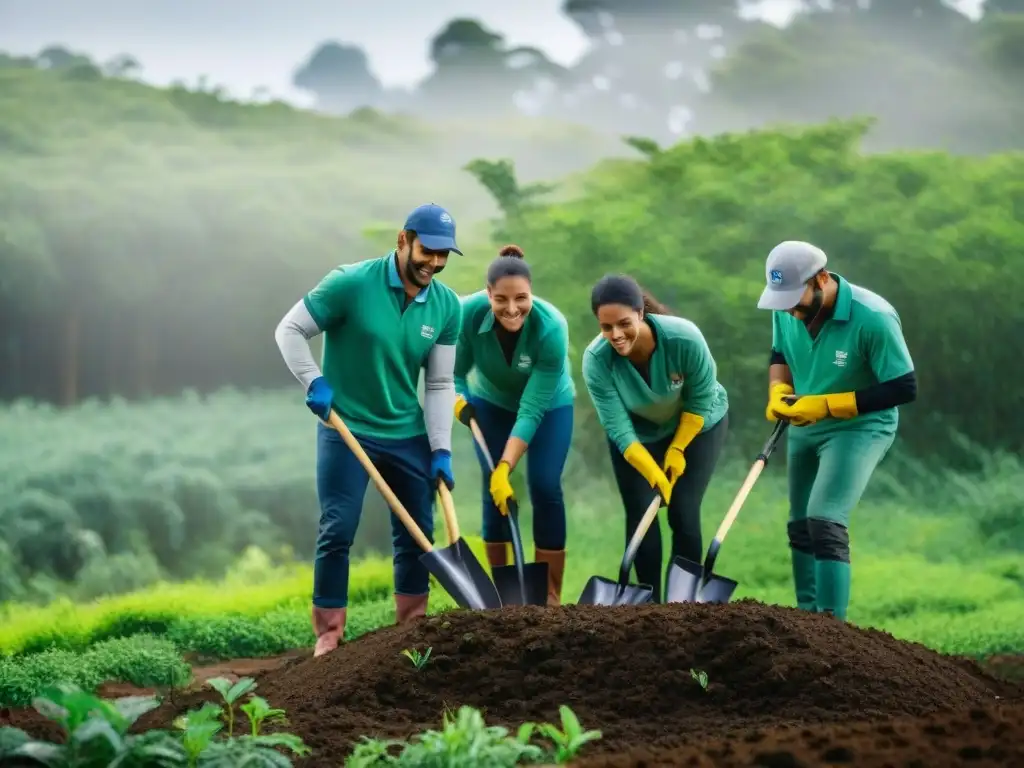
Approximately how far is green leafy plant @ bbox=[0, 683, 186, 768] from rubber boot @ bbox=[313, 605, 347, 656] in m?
2.00

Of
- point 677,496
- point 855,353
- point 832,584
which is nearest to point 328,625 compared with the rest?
point 677,496

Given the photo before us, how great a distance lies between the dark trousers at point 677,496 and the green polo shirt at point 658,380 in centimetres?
13

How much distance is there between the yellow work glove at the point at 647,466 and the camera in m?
5.25

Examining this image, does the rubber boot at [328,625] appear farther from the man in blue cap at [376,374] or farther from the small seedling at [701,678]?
the small seedling at [701,678]

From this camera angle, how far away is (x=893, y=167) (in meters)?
10.7

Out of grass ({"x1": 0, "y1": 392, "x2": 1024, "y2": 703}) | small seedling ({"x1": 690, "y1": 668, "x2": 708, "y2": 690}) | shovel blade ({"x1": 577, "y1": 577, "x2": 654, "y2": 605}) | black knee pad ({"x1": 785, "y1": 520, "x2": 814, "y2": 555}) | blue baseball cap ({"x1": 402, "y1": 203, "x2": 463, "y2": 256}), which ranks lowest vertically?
grass ({"x1": 0, "y1": 392, "x2": 1024, "y2": 703})

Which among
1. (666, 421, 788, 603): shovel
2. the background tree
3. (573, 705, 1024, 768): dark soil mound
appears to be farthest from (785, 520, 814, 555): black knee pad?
the background tree

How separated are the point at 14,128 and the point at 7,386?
191 cm

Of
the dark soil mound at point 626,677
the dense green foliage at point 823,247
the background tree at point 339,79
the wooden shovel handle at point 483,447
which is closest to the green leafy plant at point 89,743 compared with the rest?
the dark soil mound at point 626,677

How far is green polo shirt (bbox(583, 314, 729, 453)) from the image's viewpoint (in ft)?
17.1

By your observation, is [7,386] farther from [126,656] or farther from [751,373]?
[751,373]

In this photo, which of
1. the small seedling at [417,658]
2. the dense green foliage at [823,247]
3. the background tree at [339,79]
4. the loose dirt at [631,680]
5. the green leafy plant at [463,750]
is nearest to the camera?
the green leafy plant at [463,750]

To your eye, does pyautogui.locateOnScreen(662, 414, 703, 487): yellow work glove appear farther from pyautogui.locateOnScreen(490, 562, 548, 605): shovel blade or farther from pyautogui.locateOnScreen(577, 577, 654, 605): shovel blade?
pyautogui.locateOnScreen(490, 562, 548, 605): shovel blade

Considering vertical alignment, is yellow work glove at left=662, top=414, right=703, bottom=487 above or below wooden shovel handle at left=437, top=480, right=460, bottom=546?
above
